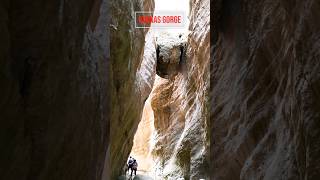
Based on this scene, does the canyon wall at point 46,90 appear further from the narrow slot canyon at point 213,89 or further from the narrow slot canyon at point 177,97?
the narrow slot canyon at point 177,97

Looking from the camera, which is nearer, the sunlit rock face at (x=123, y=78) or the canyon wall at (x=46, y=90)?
the canyon wall at (x=46, y=90)

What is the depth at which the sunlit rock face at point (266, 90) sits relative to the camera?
2.95 m

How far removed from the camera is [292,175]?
11.3 ft

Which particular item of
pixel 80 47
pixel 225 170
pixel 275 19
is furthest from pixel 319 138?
pixel 225 170

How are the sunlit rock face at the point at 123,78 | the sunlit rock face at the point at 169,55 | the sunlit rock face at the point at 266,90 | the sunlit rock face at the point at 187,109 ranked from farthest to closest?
the sunlit rock face at the point at 169,55 → the sunlit rock face at the point at 187,109 → the sunlit rock face at the point at 123,78 → the sunlit rock face at the point at 266,90

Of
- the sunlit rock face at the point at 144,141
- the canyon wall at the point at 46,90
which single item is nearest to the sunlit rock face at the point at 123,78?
the canyon wall at the point at 46,90

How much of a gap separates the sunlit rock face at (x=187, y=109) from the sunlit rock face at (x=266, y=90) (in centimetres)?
675

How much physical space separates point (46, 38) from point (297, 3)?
6.30 ft

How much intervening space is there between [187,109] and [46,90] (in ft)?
A: 45.5

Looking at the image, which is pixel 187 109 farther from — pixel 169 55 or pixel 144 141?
pixel 144 141

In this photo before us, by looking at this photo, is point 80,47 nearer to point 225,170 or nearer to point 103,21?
point 103,21

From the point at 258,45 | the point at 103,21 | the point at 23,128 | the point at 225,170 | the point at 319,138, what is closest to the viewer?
the point at 319,138

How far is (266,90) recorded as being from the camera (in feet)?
15.3

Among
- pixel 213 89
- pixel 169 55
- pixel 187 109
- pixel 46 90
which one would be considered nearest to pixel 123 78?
pixel 213 89
